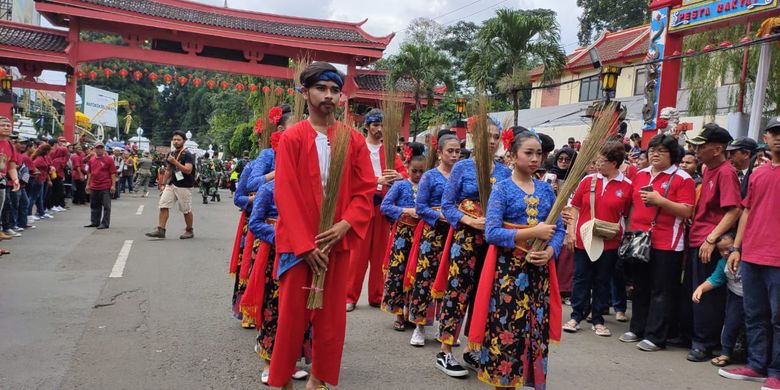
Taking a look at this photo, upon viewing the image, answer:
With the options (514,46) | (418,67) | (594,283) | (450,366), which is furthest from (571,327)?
(418,67)

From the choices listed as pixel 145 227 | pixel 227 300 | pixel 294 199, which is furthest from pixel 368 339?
pixel 145 227

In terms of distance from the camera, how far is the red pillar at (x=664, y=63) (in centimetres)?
1115

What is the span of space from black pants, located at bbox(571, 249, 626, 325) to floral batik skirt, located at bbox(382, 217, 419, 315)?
5.25 feet

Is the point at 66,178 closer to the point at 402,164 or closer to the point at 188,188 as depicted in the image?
the point at 188,188

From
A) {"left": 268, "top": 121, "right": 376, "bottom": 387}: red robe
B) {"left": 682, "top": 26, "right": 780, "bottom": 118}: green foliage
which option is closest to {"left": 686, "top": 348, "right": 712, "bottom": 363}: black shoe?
{"left": 268, "top": 121, "right": 376, "bottom": 387}: red robe

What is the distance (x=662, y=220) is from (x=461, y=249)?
1.93 metres

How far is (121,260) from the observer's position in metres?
7.39

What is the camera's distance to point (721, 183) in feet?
14.4

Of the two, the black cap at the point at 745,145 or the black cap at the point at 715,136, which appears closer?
the black cap at the point at 715,136

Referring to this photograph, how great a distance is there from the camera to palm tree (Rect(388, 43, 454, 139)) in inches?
794

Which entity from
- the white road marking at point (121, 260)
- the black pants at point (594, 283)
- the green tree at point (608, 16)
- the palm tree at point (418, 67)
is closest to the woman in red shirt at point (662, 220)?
the black pants at point (594, 283)

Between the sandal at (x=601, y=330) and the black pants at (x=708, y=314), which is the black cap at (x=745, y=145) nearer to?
the black pants at (x=708, y=314)

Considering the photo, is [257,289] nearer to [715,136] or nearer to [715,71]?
→ [715,136]

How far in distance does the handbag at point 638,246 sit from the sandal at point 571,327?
0.77 meters
